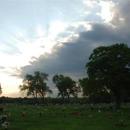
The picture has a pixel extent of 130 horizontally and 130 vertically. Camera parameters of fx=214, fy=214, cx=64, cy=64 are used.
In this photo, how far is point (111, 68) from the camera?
141ft

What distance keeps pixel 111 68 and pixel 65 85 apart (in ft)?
212

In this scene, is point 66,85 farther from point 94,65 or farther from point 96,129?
point 96,129

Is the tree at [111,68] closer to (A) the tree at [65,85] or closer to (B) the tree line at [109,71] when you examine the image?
(B) the tree line at [109,71]

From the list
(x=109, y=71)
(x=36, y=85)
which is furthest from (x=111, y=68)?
(x=36, y=85)

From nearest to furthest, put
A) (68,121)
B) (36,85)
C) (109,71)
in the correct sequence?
(68,121)
(109,71)
(36,85)

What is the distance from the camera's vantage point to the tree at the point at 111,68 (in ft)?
137

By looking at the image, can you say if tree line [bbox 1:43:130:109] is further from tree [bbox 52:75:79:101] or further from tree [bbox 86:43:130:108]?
tree [bbox 52:75:79:101]

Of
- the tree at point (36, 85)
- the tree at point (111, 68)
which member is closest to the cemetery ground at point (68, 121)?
the tree at point (111, 68)

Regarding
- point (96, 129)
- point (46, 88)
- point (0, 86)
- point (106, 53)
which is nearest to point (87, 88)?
point (106, 53)

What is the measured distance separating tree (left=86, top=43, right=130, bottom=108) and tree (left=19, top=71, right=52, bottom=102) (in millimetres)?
57640

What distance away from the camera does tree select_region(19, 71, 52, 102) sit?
10138 cm

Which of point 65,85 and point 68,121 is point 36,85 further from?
point 68,121

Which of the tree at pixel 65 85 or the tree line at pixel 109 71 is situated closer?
the tree line at pixel 109 71

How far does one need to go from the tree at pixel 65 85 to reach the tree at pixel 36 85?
6583mm
